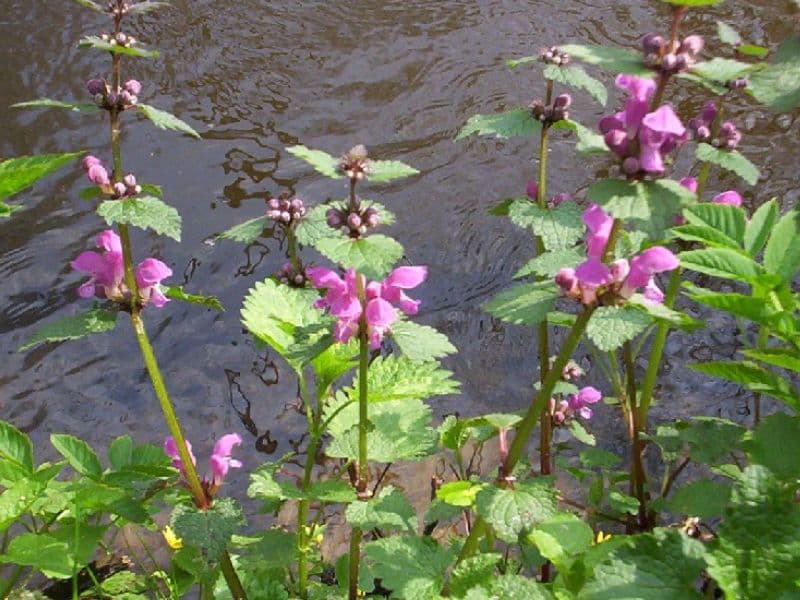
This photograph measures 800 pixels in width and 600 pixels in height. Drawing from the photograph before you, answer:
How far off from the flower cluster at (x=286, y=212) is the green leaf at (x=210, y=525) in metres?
0.55

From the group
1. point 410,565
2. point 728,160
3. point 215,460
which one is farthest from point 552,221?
point 215,460

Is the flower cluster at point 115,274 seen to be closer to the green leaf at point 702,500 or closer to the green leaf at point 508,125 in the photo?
the green leaf at point 508,125

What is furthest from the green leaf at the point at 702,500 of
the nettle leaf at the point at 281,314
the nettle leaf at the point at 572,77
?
the nettle leaf at the point at 572,77

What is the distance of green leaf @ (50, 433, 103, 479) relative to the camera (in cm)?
180

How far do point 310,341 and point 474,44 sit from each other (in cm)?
355

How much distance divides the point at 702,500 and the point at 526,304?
0.47 m

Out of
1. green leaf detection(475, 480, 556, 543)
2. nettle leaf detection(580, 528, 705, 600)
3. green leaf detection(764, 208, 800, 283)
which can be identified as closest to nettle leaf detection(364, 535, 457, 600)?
green leaf detection(475, 480, 556, 543)

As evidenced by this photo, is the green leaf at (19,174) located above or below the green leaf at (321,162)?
below

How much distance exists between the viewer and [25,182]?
1547mm

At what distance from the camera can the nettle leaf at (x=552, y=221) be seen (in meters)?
1.80

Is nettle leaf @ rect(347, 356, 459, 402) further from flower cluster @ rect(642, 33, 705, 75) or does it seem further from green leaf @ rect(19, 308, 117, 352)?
flower cluster @ rect(642, 33, 705, 75)

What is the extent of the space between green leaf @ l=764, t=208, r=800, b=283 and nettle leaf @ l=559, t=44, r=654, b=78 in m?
0.40

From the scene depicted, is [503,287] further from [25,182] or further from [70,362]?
[25,182]

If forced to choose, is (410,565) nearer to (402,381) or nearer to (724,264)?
(402,381)
